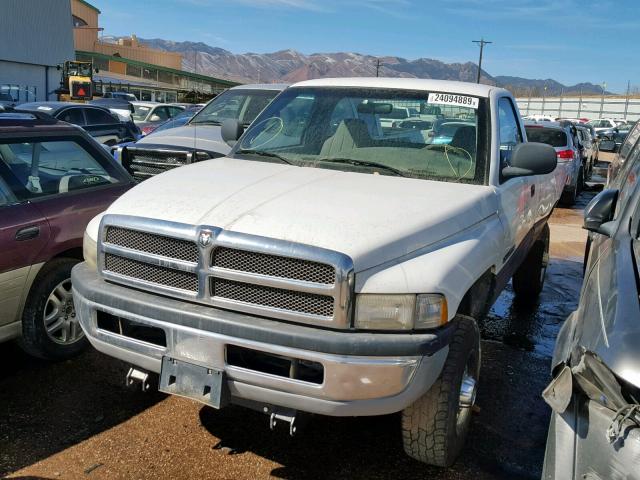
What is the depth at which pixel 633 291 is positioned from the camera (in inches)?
93.9

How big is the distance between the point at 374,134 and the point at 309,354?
2.04 metres

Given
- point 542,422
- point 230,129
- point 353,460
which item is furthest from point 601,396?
point 230,129

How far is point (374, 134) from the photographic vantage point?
4.27m

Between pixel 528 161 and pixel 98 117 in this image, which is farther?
pixel 98 117

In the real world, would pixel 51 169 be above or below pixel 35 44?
below

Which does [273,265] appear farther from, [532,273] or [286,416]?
[532,273]

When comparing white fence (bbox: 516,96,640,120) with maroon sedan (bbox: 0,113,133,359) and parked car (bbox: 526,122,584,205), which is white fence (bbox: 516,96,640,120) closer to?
parked car (bbox: 526,122,584,205)

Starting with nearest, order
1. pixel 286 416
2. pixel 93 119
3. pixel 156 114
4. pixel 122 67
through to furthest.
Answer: pixel 286 416 < pixel 93 119 < pixel 156 114 < pixel 122 67

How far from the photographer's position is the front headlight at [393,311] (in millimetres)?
2719

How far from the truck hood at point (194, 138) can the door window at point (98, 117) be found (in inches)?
264

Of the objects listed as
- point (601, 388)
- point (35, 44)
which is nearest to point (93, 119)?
point (601, 388)

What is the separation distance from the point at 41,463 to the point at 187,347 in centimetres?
111

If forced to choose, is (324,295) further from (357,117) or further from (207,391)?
(357,117)

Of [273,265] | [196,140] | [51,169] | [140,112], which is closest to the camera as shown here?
[273,265]
